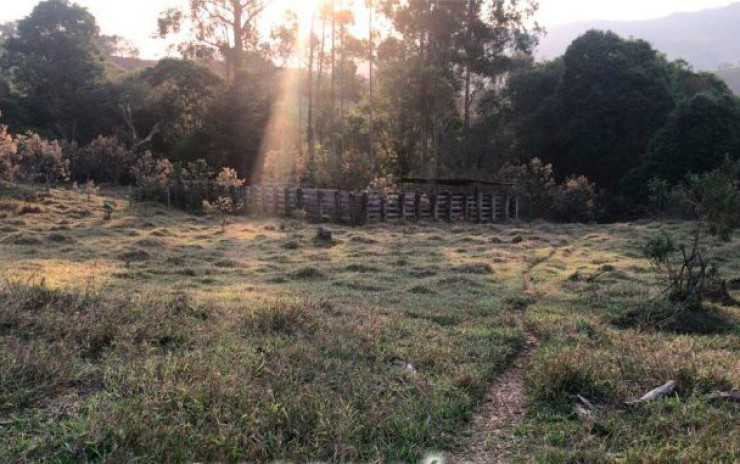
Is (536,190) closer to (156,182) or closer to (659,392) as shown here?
(156,182)

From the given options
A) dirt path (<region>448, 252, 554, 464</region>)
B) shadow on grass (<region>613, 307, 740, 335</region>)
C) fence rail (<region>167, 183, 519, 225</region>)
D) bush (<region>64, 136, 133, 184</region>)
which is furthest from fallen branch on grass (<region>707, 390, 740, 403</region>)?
bush (<region>64, 136, 133, 184</region>)

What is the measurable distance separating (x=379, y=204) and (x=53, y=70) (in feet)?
89.5

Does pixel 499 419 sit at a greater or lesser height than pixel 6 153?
lesser

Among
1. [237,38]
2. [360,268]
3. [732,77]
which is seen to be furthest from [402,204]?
[732,77]

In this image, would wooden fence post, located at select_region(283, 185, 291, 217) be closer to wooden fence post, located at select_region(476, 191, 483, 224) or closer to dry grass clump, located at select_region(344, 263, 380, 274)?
wooden fence post, located at select_region(476, 191, 483, 224)

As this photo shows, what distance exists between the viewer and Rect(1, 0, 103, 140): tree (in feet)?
124

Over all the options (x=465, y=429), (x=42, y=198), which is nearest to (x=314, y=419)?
(x=465, y=429)

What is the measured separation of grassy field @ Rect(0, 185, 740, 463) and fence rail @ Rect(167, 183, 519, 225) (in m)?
11.8

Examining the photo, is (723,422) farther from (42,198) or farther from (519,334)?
(42,198)

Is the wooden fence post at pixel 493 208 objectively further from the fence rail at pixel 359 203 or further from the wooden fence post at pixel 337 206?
the wooden fence post at pixel 337 206

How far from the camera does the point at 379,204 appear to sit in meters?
23.3

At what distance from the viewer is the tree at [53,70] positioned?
1484 inches

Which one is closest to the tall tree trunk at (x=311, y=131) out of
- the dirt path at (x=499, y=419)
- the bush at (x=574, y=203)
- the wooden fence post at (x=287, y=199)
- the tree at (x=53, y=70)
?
the wooden fence post at (x=287, y=199)

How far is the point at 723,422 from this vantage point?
4.32m
